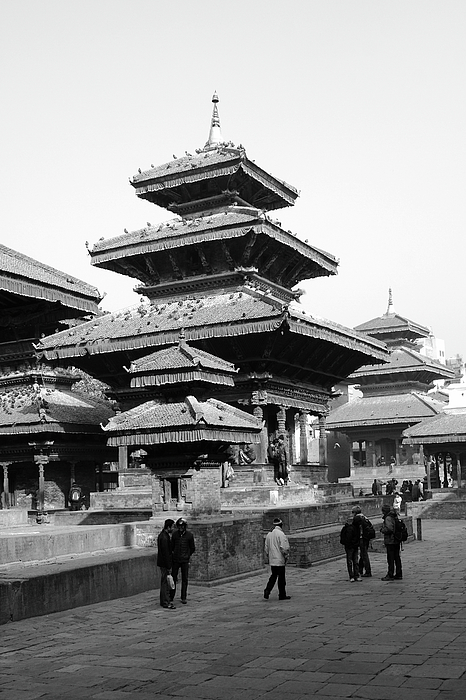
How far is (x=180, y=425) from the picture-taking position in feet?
59.4

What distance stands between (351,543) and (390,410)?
38.6 m

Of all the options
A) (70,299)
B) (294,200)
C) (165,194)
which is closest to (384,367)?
(294,200)

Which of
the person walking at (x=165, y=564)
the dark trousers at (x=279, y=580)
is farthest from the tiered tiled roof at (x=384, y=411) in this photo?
the person walking at (x=165, y=564)

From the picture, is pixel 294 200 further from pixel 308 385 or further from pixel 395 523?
pixel 395 523

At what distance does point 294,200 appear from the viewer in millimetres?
35625

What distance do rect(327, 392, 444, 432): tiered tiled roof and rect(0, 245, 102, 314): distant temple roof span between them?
2402cm

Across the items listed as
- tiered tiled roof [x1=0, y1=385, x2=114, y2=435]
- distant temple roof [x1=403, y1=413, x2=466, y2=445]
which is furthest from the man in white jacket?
distant temple roof [x1=403, y1=413, x2=466, y2=445]

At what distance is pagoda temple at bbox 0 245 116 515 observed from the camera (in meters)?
29.6

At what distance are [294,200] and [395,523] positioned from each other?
21.5m

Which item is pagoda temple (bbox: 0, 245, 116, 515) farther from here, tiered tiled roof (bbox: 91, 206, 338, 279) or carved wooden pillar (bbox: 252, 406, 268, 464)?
carved wooden pillar (bbox: 252, 406, 268, 464)

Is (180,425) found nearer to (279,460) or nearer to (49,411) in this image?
(279,460)

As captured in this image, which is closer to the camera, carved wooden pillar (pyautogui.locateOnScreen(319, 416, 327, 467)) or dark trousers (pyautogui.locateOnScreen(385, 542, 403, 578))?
dark trousers (pyautogui.locateOnScreen(385, 542, 403, 578))

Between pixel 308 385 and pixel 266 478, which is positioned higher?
pixel 308 385

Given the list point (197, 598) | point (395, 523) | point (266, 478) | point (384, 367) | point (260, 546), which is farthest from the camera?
point (384, 367)
